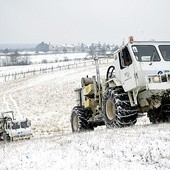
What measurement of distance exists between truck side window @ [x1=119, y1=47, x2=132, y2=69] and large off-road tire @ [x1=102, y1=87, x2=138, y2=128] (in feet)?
3.03

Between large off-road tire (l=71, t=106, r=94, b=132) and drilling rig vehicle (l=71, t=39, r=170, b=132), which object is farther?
large off-road tire (l=71, t=106, r=94, b=132)

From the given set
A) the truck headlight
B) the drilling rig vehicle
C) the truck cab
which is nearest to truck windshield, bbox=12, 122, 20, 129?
the drilling rig vehicle

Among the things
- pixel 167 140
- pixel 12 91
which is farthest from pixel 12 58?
pixel 167 140

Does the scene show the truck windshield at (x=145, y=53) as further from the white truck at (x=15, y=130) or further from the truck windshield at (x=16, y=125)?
the truck windshield at (x=16, y=125)

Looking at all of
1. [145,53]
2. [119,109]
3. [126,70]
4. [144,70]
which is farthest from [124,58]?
[119,109]

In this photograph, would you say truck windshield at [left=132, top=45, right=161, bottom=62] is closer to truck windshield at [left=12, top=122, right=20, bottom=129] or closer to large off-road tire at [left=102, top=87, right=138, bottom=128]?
large off-road tire at [left=102, top=87, right=138, bottom=128]

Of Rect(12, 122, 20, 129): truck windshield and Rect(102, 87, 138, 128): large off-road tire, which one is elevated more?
Rect(102, 87, 138, 128): large off-road tire

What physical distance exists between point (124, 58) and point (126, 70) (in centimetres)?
49

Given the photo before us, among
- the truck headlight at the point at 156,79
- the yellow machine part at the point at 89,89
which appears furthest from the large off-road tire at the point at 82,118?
the truck headlight at the point at 156,79

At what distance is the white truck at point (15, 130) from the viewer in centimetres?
3060

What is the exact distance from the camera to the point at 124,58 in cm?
1455

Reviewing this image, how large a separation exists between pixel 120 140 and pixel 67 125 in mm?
23864

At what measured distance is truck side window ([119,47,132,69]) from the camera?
1422cm

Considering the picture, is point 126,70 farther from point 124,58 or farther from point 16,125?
point 16,125
